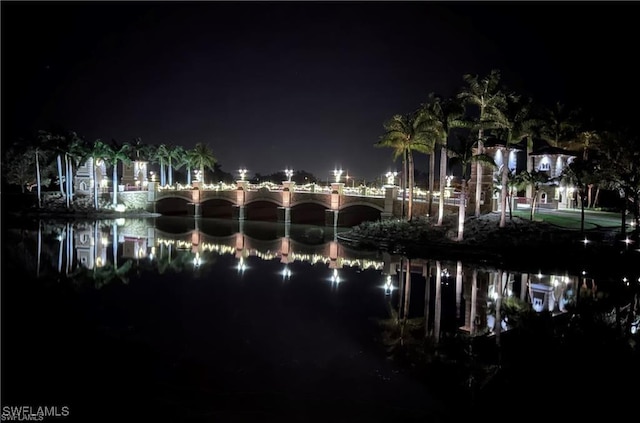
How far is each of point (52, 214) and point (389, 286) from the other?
57573mm

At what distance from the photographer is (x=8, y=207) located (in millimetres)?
72250

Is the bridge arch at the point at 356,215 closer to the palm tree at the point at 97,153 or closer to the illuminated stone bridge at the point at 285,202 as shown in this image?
the illuminated stone bridge at the point at 285,202

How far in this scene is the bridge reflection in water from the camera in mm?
22219

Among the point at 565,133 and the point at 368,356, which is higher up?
the point at 565,133

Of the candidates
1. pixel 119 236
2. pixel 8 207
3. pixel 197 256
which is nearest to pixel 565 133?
pixel 197 256

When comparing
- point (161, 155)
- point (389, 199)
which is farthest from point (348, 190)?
point (161, 155)

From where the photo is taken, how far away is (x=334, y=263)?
118ft

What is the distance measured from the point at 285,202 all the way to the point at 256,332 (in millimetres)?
53356

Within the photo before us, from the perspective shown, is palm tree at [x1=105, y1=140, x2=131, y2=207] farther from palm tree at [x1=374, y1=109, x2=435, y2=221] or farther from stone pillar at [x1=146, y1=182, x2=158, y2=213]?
palm tree at [x1=374, y1=109, x2=435, y2=221]

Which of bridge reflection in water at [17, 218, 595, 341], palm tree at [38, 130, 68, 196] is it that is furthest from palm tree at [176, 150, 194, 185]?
bridge reflection in water at [17, 218, 595, 341]

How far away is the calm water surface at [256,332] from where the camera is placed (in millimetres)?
12656

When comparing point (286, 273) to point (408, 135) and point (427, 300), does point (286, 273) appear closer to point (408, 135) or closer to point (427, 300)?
point (427, 300)

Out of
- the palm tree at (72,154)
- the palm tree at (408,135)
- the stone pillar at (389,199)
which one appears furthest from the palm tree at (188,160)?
the palm tree at (408,135)

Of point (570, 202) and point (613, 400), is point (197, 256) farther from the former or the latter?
point (570, 202)
